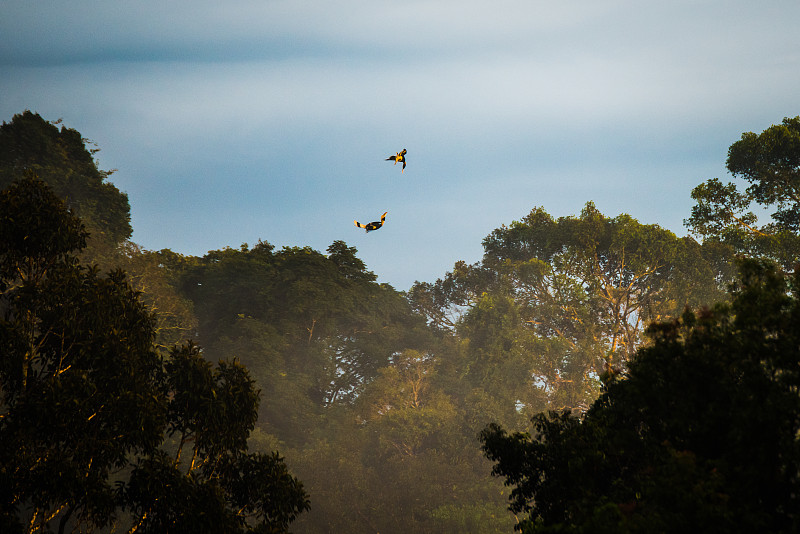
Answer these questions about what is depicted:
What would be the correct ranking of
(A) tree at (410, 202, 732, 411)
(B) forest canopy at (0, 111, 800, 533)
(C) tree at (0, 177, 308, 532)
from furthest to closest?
(A) tree at (410, 202, 732, 411)
(C) tree at (0, 177, 308, 532)
(B) forest canopy at (0, 111, 800, 533)

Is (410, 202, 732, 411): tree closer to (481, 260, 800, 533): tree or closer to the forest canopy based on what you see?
the forest canopy

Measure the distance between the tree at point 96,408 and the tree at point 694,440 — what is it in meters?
5.13

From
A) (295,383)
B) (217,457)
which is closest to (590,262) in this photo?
(295,383)

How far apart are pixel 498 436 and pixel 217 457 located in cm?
569

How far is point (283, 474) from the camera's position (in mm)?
12992

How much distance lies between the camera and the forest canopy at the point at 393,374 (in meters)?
9.55

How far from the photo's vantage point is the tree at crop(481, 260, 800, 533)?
808 centimetres

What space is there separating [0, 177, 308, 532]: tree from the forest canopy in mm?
40

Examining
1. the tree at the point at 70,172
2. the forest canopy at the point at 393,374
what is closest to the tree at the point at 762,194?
the forest canopy at the point at 393,374

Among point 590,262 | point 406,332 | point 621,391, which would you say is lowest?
point 621,391

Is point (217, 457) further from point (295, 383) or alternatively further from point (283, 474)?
point (295, 383)

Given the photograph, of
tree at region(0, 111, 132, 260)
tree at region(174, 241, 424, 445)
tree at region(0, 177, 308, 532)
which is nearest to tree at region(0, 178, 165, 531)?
tree at region(0, 177, 308, 532)

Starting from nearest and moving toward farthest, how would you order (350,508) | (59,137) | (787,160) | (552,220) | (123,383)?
1. (123,383)
2. (787,160)
3. (350,508)
4. (59,137)
5. (552,220)

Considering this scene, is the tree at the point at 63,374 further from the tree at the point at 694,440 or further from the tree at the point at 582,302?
the tree at the point at 582,302
